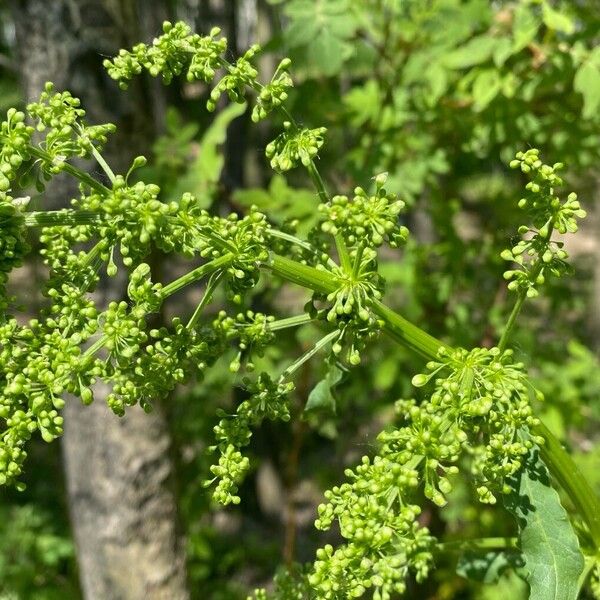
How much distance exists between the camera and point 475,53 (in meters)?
2.58

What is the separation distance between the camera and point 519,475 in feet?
4.57

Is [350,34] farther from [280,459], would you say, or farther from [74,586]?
[280,459]

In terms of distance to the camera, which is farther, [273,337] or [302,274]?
[273,337]

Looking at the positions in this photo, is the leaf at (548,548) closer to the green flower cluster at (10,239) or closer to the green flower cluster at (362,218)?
the green flower cluster at (362,218)

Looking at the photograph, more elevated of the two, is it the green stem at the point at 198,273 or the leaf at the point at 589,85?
the leaf at the point at 589,85

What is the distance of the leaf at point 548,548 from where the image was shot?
1354 millimetres

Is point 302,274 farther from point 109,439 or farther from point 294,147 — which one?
point 109,439

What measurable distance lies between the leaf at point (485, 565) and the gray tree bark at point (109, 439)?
4.62 ft

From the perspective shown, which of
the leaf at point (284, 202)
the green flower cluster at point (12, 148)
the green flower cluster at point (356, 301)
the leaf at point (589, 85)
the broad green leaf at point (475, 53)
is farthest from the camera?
the leaf at point (284, 202)

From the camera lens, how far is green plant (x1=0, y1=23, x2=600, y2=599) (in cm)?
123

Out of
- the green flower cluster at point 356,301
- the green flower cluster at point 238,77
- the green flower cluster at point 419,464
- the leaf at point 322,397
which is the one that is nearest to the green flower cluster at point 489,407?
the green flower cluster at point 419,464

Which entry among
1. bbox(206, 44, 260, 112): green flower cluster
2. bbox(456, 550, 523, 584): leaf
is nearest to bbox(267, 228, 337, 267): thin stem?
bbox(206, 44, 260, 112): green flower cluster

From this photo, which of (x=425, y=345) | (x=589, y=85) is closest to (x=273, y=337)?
(x=425, y=345)

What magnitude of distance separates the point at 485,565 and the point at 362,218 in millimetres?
1035
